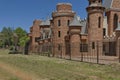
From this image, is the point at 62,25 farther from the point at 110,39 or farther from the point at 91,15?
the point at 110,39

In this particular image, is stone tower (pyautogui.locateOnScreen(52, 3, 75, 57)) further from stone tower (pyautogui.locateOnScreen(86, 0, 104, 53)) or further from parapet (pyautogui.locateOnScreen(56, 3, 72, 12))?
stone tower (pyautogui.locateOnScreen(86, 0, 104, 53))

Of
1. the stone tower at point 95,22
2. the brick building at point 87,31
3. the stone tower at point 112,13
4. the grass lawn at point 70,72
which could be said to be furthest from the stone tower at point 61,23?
the grass lawn at point 70,72

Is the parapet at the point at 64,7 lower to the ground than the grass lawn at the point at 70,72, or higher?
higher

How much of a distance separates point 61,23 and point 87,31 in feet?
18.4

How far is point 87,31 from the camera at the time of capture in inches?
1960

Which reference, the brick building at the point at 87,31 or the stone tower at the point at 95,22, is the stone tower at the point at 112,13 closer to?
the brick building at the point at 87,31

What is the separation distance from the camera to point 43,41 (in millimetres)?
66312

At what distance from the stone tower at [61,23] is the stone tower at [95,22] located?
550 centimetres

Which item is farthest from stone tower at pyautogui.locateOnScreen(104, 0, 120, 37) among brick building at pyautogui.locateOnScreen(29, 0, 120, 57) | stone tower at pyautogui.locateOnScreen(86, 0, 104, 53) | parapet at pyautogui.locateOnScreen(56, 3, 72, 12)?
parapet at pyautogui.locateOnScreen(56, 3, 72, 12)

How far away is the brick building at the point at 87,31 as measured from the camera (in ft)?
153

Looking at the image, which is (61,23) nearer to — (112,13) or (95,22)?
(95,22)

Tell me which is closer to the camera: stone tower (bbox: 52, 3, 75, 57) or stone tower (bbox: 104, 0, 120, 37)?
stone tower (bbox: 52, 3, 75, 57)

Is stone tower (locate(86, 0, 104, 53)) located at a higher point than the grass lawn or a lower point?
higher

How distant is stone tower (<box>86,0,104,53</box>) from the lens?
46.6m
